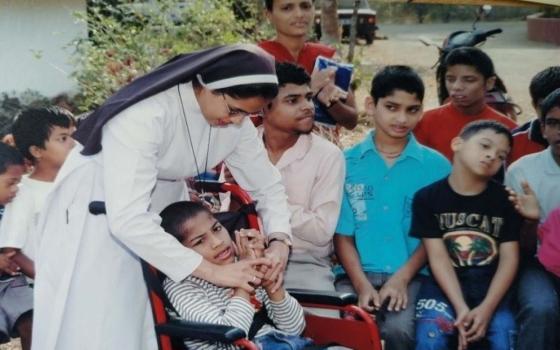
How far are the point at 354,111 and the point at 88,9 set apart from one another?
21.5 feet

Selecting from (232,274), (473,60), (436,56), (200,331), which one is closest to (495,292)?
(232,274)

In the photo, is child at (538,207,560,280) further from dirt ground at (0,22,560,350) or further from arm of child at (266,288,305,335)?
dirt ground at (0,22,560,350)

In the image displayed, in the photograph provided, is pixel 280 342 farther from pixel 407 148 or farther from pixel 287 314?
pixel 407 148

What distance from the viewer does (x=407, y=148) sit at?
12.9 ft

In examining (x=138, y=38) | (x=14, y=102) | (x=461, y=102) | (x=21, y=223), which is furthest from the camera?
(x=14, y=102)

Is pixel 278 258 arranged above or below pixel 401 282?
above

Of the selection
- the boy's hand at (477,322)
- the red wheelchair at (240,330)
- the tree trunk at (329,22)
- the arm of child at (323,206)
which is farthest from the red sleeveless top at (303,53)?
the tree trunk at (329,22)

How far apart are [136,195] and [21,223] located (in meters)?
1.09

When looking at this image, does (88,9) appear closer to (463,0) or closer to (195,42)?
(195,42)

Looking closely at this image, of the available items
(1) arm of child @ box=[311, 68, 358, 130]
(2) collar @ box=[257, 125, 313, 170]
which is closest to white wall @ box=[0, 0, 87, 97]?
(1) arm of child @ box=[311, 68, 358, 130]

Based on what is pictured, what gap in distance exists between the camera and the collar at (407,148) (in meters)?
3.93

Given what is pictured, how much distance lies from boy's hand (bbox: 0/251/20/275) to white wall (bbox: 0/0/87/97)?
6054mm

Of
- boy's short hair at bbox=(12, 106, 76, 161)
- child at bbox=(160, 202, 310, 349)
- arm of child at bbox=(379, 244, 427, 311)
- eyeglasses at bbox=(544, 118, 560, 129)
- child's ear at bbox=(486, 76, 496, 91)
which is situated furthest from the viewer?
child's ear at bbox=(486, 76, 496, 91)

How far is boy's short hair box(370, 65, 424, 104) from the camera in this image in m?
3.94
